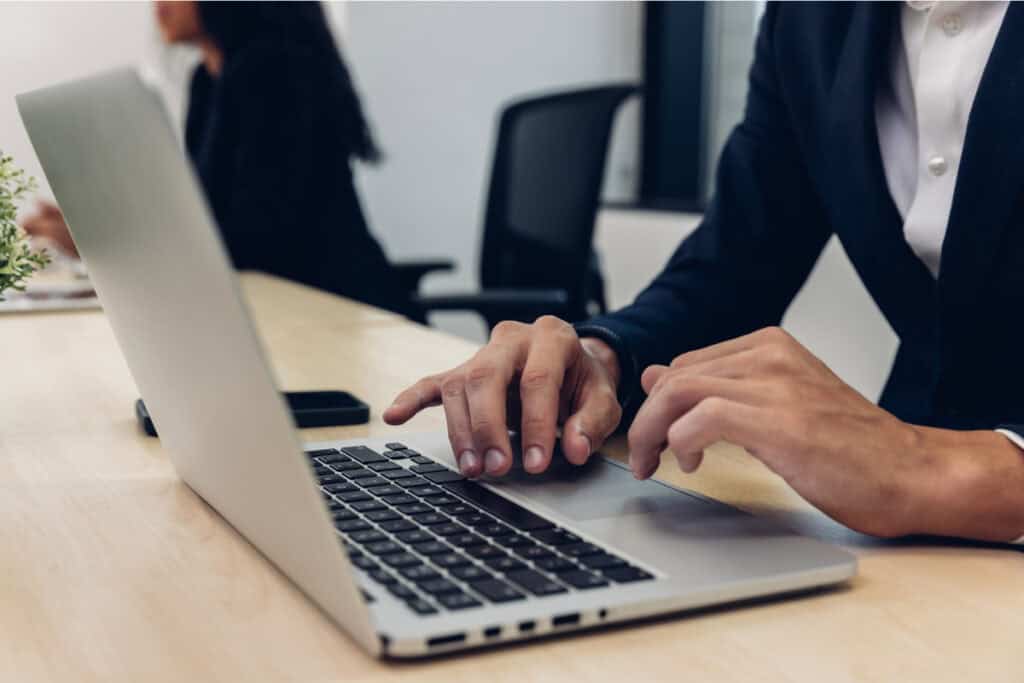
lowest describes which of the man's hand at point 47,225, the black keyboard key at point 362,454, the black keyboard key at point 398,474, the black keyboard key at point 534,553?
the man's hand at point 47,225

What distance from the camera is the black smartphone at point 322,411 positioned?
82cm

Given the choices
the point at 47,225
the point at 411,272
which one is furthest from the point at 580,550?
the point at 411,272

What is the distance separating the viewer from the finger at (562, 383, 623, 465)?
66cm

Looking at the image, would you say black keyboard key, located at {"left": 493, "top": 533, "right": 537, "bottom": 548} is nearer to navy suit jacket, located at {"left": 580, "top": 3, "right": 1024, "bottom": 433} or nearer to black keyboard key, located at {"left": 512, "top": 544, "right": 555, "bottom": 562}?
black keyboard key, located at {"left": 512, "top": 544, "right": 555, "bottom": 562}

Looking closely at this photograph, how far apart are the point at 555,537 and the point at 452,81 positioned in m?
2.73

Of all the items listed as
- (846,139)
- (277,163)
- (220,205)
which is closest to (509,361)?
(846,139)

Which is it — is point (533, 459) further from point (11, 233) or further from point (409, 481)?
point (11, 233)

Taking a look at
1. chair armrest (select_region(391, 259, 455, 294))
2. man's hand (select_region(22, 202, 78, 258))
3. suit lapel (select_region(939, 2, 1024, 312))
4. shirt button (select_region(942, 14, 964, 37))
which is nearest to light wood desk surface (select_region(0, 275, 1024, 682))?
suit lapel (select_region(939, 2, 1024, 312))

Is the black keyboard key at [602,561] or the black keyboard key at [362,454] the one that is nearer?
the black keyboard key at [602,561]

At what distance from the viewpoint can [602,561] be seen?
0.48m

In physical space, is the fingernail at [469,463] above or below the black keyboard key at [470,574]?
below

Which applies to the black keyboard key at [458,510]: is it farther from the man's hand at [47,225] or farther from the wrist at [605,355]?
the man's hand at [47,225]

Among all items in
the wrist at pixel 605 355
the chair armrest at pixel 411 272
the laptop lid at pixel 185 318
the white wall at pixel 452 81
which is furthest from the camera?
the white wall at pixel 452 81

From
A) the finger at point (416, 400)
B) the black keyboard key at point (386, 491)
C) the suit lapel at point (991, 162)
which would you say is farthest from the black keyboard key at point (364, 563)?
the suit lapel at point (991, 162)
